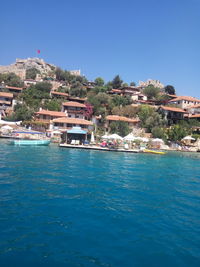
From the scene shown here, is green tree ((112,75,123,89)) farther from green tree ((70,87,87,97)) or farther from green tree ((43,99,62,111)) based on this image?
green tree ((43,99,62,111))

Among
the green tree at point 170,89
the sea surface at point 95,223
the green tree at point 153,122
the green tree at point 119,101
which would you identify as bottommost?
the sea surface at point 95,223

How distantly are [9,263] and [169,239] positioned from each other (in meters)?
4.22

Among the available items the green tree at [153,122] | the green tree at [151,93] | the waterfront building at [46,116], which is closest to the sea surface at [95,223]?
the waterfront building at [46,116]

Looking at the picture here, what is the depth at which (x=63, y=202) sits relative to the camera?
8.23 meters

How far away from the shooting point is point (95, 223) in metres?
6.64

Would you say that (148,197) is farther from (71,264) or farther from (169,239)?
(71,264)

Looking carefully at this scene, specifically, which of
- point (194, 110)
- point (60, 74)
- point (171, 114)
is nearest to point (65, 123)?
point (171, 114)

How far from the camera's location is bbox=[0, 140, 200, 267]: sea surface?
4871 millimetres

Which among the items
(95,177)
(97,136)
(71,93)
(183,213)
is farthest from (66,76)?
(183,213)

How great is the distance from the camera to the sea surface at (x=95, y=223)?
16.0 feet

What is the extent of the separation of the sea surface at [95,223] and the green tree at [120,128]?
2790cm

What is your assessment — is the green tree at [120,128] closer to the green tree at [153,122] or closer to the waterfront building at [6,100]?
the green tree at [153,122]

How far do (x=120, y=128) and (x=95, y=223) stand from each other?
34.1m

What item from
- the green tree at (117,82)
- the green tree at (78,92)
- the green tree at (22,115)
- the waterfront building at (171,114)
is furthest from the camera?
the green tree at (117,82)
